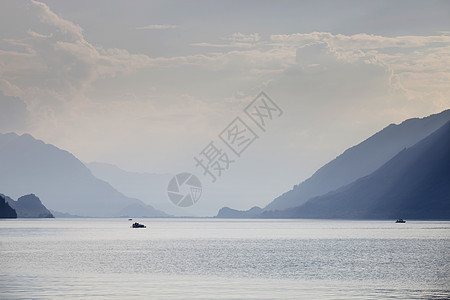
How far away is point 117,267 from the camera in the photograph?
4611 inches

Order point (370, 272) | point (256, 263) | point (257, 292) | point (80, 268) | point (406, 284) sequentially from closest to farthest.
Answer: point (257, 292)
point (406, 284)
point (370, 272)
point (80, 268)
point (256, 263)

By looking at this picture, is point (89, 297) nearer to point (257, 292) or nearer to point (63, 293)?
point (63, 293)

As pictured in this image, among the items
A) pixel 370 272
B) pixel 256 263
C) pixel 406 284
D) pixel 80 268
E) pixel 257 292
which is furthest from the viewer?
pixel 256 263

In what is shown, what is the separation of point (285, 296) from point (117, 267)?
158 feet

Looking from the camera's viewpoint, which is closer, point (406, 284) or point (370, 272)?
point (406, 284)

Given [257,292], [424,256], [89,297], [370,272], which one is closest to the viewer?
[89,297]

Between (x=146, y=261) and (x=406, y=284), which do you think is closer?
(x=406, y=284)

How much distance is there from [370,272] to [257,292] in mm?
33226

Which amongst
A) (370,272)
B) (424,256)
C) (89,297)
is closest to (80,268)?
(89,297)

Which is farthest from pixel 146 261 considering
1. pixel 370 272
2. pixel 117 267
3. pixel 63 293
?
pixel 63 293

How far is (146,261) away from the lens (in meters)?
133

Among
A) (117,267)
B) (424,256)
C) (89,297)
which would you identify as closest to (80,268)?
(117,267)

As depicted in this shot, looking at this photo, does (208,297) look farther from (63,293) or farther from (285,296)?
(63,293)

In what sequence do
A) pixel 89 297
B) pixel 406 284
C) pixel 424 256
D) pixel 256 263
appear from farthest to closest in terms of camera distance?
pixel 424 256 < pixel 256 263 < pixel 406 284 < pixel 89 297
